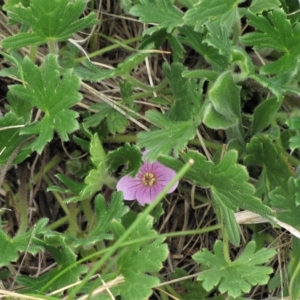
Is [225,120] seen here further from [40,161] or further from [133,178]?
[40,161]

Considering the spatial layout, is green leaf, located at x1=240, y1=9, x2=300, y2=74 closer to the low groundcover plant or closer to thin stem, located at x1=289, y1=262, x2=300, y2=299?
the low groundcover plant

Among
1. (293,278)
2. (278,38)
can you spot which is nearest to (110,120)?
(278,38)

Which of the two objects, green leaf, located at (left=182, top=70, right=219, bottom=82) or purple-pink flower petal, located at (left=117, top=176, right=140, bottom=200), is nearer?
green leaf, located at (left=182, top=70, right=219, bottom=82)

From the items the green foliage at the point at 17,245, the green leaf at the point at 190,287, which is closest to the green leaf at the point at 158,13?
the green foliage at the point at 17,245

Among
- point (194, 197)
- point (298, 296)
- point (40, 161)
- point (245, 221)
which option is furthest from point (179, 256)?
point (40, 161)

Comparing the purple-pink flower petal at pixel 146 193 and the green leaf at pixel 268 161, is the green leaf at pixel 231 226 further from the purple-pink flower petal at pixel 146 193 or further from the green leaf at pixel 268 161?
the purple-pink flower petal at pixel 146 193

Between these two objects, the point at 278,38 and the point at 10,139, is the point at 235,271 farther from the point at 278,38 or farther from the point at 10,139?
the point at 10,139

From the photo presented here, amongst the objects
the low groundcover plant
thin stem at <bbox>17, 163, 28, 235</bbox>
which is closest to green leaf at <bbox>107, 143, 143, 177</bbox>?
the low groundcover plant
